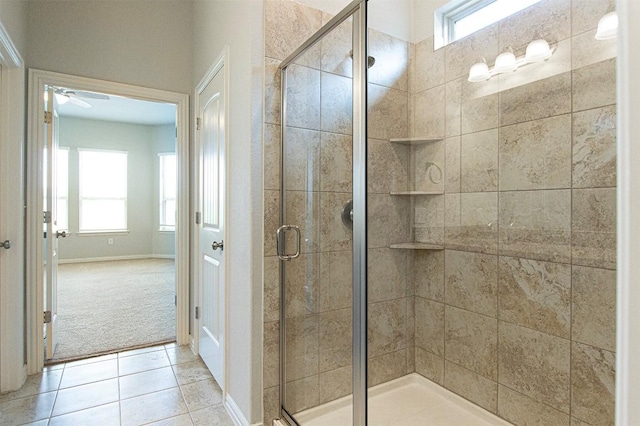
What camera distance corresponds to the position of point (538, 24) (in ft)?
5.83

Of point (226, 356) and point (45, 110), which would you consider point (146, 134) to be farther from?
point (226, 356)

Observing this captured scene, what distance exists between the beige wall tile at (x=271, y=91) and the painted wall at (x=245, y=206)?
0.03 meters

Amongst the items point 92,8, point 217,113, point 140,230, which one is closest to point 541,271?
point 217,113

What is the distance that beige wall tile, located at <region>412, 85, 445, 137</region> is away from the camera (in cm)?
219

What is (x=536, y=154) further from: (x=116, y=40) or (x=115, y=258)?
(x=115, y=258)

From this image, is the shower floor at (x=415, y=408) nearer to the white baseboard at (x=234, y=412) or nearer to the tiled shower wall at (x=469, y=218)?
the tiled shower wall at (x=469, y=218)

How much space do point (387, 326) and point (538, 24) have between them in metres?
1.82

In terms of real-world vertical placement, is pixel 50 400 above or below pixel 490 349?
below

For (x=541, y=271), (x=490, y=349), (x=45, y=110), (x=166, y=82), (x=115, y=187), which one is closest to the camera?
(x=541, y=271)

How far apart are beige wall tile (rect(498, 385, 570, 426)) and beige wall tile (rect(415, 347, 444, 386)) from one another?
36 centimetres

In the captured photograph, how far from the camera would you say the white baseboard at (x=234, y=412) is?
1808 millimetres

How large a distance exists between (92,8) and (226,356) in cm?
273

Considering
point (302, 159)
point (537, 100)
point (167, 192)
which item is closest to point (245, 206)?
point (302, 159)

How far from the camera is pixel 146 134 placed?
7.26 meters
